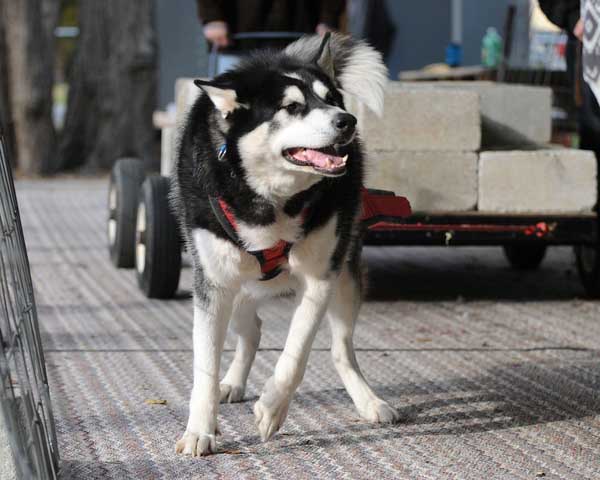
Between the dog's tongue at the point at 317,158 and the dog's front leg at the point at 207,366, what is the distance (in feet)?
1.76

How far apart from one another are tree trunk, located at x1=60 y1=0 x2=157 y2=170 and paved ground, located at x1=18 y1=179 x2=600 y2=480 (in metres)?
7.29

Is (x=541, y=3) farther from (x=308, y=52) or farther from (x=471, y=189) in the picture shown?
(x=308, y=52)

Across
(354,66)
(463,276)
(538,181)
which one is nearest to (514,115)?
(538,181)

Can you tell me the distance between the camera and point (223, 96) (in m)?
3.56

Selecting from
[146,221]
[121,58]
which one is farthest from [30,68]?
[146,221]

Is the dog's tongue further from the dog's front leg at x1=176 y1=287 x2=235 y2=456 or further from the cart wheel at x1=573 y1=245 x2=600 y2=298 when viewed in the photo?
the cart wheel at x1=573 y1=245 x2=600 y2=298

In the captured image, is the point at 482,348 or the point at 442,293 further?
the point at 442,293

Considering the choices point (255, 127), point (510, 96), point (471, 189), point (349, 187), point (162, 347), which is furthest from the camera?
point (510, 96)

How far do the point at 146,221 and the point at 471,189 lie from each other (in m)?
1.86

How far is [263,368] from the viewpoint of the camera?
479 centimetres

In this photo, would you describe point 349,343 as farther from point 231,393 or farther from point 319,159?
point 319,159

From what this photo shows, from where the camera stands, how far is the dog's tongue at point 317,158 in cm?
344

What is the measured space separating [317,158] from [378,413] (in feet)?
3.39

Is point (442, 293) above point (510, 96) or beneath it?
beneath
